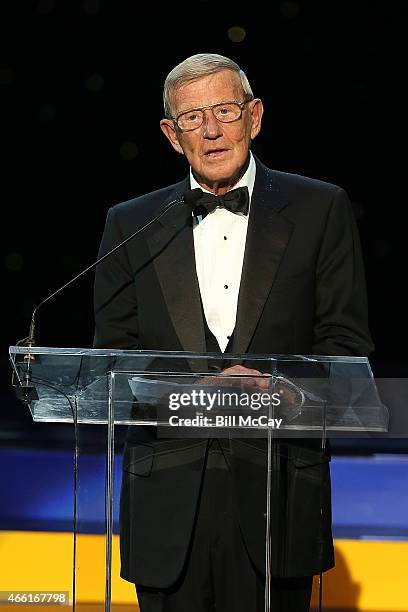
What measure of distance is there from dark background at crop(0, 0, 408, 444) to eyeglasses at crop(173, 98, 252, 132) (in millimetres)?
2013

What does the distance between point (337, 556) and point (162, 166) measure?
6.69 feet

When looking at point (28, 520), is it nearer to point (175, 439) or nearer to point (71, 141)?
point (175, 439)

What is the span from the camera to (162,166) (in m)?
4.11

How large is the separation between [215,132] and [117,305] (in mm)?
335

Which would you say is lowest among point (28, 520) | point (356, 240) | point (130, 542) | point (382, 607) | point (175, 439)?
point (382, 607)

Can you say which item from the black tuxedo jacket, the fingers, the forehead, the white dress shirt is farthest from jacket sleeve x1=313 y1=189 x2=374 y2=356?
the fingers

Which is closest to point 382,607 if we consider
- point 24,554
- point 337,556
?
point 337,556

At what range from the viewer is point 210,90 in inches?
74.8

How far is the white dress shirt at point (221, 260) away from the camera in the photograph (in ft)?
6.08

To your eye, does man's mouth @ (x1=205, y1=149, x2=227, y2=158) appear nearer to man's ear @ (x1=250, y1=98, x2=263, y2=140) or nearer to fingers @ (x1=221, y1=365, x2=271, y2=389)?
man's ear @ (x1=250, y1=98, x2=263, y2=140)

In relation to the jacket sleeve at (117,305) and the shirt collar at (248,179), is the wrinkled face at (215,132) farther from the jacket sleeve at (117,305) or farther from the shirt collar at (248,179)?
the jacket sleeve at (117,305)

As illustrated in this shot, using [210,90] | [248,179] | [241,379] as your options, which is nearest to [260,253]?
[248,179]

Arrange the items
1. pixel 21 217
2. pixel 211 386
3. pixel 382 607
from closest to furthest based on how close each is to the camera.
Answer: pixel 211 386 → pixel 382 607 → pixel 21 217

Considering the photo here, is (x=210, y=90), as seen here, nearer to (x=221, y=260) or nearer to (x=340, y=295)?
(x=221, y=260)
